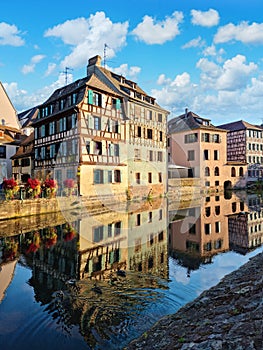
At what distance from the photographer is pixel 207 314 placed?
15.6 feet

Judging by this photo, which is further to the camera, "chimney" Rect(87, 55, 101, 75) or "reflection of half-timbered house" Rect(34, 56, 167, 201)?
"chimney" Rect(87, 55, 101, 75)

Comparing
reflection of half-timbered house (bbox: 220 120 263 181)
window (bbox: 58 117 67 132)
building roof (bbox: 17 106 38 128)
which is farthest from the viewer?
reflection of half-timbered house (bbox: 220 120 263 181)

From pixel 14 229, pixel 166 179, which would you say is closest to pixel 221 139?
pixel 166 179

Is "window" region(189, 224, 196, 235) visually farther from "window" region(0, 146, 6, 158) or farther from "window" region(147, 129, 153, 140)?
"window" region(0, 146, 6, 158)

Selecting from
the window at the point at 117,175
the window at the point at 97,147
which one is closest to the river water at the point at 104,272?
the window at the point at 97,147

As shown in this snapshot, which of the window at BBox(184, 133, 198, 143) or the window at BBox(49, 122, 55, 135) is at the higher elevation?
the window at BBox(184, 133, 198, 143)

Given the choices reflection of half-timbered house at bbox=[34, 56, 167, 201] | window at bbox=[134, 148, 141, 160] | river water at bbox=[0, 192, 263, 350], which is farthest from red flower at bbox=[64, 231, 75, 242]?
window at bbox=[134, 148, 141, 160]

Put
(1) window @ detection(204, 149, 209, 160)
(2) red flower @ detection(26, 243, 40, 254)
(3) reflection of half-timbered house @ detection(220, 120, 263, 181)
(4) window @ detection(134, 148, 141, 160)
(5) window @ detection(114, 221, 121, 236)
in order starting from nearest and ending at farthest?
1. (2) red flower @ detection(26, 243, 40, 254)
2. (5) window @ detection(114, 221, 121, 236)
3. (4) window @ detection(134, 148, 141, 160)
4. (1) window @ detection(204, 149, 209, 160)
5. (3) reflection of half-timbered house @ detection(220, 120, 263, 181)

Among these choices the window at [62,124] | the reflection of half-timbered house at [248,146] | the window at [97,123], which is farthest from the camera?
the reflection of half-timbered house at [248,146]

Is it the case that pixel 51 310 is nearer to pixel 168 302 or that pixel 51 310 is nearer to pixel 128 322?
pixel 128 322

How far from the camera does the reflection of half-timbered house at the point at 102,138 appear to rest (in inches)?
914

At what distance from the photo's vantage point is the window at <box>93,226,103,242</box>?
43.2ft

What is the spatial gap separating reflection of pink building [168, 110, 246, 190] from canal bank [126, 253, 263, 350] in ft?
108

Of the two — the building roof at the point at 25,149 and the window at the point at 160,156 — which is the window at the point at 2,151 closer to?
the building roof at the point at 25,149
